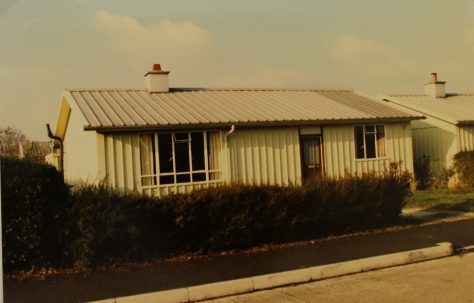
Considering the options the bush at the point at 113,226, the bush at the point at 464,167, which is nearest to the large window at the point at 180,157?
the bush at the point at 113,226

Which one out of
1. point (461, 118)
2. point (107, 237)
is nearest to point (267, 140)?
point (107, 237)

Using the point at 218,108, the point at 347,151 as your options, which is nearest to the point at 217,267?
the point at 218,108

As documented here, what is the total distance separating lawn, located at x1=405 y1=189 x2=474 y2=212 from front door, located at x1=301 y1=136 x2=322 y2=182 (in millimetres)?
3185

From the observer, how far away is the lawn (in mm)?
15047

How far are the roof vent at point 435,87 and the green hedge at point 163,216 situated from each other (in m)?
15.9

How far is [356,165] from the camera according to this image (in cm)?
1638

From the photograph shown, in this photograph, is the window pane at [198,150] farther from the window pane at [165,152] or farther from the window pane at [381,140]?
the window pane at [381,140]

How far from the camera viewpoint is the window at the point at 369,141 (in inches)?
657

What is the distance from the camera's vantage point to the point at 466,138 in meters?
21.3

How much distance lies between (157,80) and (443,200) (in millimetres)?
10539

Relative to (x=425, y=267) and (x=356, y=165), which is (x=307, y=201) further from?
(x=356, y=165)

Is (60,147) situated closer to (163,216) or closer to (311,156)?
(311,156)

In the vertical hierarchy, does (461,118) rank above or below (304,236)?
above

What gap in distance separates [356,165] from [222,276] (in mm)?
9731
